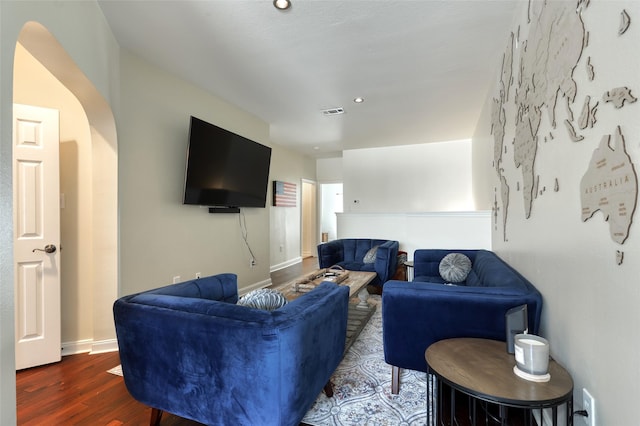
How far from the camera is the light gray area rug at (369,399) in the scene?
5.26 feet

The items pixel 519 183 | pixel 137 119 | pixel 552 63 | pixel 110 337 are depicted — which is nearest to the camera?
pixel 552 63

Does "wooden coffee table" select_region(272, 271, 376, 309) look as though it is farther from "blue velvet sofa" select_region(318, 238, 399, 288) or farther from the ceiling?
the ceiling

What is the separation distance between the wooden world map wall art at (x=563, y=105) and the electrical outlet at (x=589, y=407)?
0.56 m

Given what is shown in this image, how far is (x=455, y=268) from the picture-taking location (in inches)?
118

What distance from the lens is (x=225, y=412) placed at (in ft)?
4.11

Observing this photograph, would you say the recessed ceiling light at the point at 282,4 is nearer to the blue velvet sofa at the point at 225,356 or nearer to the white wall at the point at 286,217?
the blue velvet sofa at the point at 225,356

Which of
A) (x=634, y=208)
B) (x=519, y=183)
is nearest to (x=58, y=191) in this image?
(x=634, y=208)

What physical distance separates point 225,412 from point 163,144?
2588mm

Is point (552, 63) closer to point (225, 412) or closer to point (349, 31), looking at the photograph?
point (349, 31)

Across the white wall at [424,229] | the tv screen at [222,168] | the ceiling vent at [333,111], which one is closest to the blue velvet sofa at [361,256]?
the white wall at [424,229]

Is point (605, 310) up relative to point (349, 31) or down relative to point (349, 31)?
down

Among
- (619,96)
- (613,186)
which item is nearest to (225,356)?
(613,186)

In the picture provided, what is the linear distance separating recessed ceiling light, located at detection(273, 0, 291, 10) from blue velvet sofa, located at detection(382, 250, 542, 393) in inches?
79.5

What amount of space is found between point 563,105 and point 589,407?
1229mm
